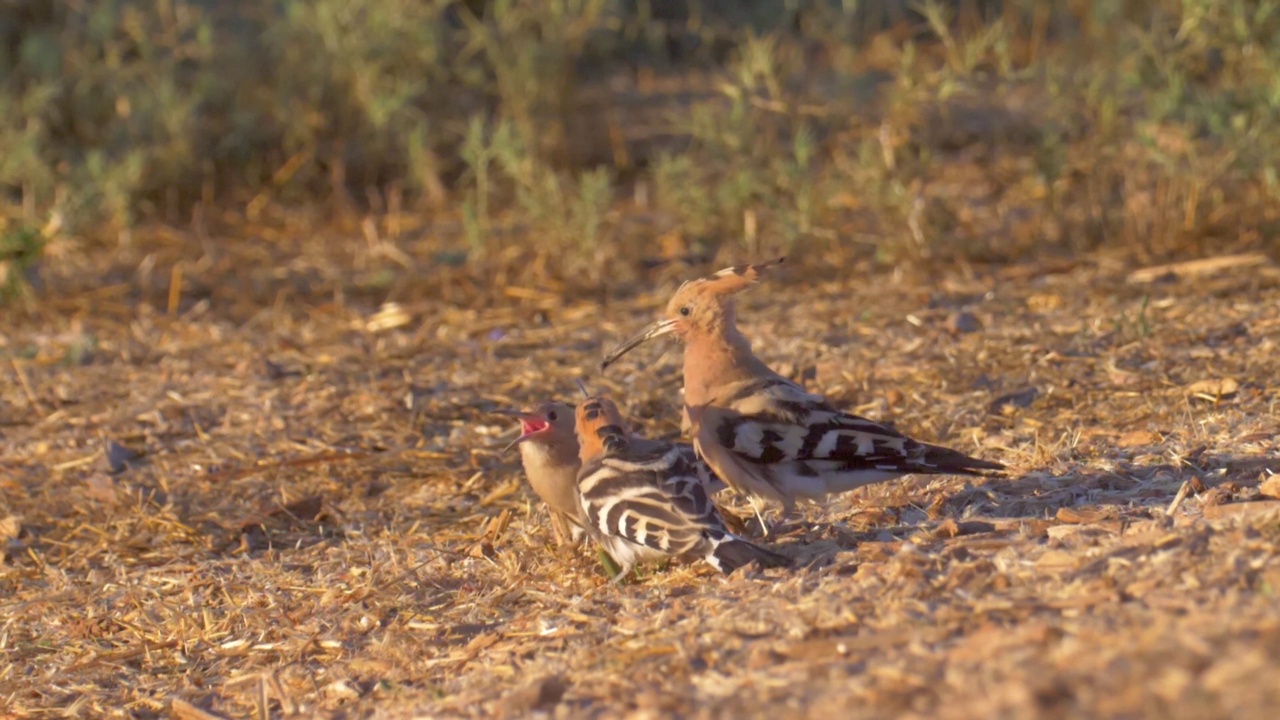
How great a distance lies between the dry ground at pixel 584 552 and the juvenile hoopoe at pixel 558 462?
0.11 meters

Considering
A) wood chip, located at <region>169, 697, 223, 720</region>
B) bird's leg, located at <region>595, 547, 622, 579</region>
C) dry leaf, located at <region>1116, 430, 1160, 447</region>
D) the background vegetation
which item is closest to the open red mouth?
bird's leg, located at <region>595, 547, 622, 579</region>

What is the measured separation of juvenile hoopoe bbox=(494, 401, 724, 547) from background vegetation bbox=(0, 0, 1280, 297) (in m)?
2.45

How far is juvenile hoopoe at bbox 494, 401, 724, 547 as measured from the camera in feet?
14.5

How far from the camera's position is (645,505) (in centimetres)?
388

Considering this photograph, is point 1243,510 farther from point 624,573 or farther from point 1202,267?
point 1202,267

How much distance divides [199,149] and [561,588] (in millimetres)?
5282

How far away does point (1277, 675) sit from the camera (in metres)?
2.42

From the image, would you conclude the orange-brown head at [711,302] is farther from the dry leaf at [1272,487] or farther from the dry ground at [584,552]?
the dry leaf at [1272,487]

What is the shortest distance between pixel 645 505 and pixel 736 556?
0.27 metres

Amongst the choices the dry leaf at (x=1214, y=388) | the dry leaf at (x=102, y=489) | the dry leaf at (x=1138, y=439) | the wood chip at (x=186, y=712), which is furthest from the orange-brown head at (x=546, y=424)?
the dry leaf at (x=1214, y=388)

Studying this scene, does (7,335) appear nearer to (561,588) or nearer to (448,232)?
(448,232)

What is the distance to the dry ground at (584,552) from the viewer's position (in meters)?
3.02

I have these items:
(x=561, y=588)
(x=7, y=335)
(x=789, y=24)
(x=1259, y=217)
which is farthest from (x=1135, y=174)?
(x=7, y=335)

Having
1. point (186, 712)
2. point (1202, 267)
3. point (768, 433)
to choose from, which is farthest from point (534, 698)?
point (1202, 267)
